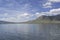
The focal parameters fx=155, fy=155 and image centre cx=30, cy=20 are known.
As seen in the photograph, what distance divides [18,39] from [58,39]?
2767 mm

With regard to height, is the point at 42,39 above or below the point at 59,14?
below

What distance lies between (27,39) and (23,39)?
28cm

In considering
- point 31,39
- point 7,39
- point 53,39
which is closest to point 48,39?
point 53,39

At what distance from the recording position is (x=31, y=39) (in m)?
10.8

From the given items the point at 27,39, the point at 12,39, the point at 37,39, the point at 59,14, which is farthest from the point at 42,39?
the point at 59,14

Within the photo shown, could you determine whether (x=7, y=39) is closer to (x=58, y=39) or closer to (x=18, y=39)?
(x=18, y=39)

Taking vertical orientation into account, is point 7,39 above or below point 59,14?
below

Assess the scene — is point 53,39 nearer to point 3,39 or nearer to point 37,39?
point 37,39

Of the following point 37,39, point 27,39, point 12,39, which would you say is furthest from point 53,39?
point 12,39

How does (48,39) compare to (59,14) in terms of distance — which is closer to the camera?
(48,39)

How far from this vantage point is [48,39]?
11.1 m

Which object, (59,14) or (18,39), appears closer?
(18,39)

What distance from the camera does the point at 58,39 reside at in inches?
424

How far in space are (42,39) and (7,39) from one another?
2411 mm
